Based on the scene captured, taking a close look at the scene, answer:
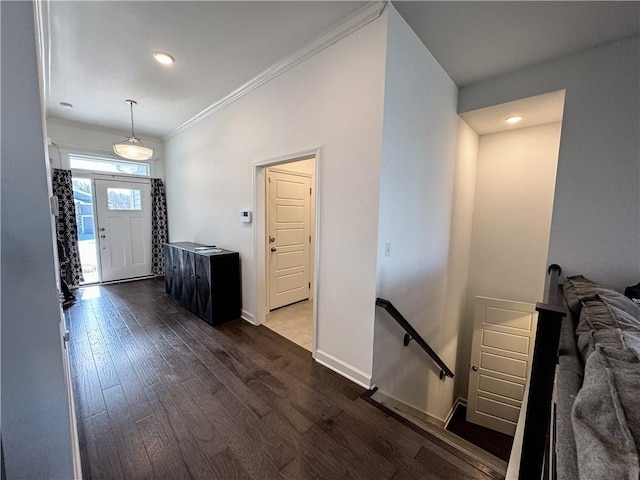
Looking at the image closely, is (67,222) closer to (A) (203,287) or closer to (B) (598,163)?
(A) (203,287)

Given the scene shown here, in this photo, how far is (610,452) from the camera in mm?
521

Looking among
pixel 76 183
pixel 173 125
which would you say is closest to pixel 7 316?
pixel 173 125

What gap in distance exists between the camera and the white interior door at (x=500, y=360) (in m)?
3.54

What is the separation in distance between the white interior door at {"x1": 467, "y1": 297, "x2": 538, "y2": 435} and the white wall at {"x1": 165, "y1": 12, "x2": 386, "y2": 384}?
2.54 meters

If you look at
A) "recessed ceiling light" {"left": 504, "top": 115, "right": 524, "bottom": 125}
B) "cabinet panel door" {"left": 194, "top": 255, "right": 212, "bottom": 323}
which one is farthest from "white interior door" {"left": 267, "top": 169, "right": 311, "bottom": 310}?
"recessed ceiling light" {"left": 504, "top": 115, "right": 524, "bottom": 125}

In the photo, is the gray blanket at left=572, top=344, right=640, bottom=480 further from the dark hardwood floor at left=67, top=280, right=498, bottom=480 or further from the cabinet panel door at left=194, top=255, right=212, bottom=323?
the cabinet panel door at left=194, top=255, right=212, bottom=323

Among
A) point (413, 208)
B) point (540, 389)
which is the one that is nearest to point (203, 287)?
point (413, 208)

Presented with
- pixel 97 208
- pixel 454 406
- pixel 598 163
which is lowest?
pixel 454 406

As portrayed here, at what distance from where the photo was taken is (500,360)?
367cm

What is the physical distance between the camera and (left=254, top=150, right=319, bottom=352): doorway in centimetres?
318

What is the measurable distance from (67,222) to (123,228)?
83cm

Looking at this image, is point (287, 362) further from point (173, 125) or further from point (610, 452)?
point (173, 125)

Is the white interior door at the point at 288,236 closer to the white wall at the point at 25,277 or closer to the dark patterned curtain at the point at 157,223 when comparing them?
the white wall at the point at 25,277

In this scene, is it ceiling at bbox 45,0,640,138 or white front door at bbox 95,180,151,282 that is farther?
white front door at bbox 95,180,151,282
